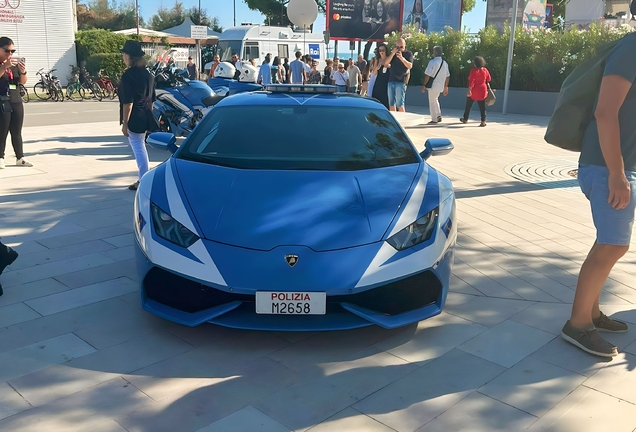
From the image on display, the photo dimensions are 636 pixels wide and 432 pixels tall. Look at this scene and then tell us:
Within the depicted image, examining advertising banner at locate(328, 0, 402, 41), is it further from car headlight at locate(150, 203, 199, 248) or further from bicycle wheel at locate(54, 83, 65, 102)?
car headlight at locate(150, 203, 199, 248)

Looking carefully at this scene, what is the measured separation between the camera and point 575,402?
313 cm

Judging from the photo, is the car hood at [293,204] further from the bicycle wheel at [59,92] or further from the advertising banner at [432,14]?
the advertising banner at [432,14]

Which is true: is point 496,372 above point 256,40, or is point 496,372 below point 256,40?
below

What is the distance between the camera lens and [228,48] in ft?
98.0

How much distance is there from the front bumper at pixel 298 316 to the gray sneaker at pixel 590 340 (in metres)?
0.79

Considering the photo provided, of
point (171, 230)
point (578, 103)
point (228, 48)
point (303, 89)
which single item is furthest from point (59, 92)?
point (578, 103)

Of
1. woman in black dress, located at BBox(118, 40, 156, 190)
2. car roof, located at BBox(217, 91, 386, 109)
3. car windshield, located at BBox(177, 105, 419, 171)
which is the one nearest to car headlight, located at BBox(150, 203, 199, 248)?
car windshield, located at BBox(177, 105, 419, 171)

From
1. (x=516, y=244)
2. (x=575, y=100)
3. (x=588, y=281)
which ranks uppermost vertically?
(x=575, y=100)

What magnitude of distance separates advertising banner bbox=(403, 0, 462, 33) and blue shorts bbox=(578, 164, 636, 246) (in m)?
35.7

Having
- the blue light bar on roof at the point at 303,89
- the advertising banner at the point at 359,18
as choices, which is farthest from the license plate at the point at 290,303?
the advertising banner at the point at 359,18

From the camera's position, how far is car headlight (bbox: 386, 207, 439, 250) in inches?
143

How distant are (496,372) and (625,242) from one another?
1014mm

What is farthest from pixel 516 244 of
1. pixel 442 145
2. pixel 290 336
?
pixel 290 336

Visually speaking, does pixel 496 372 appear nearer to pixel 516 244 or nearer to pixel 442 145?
pixel 442 145
